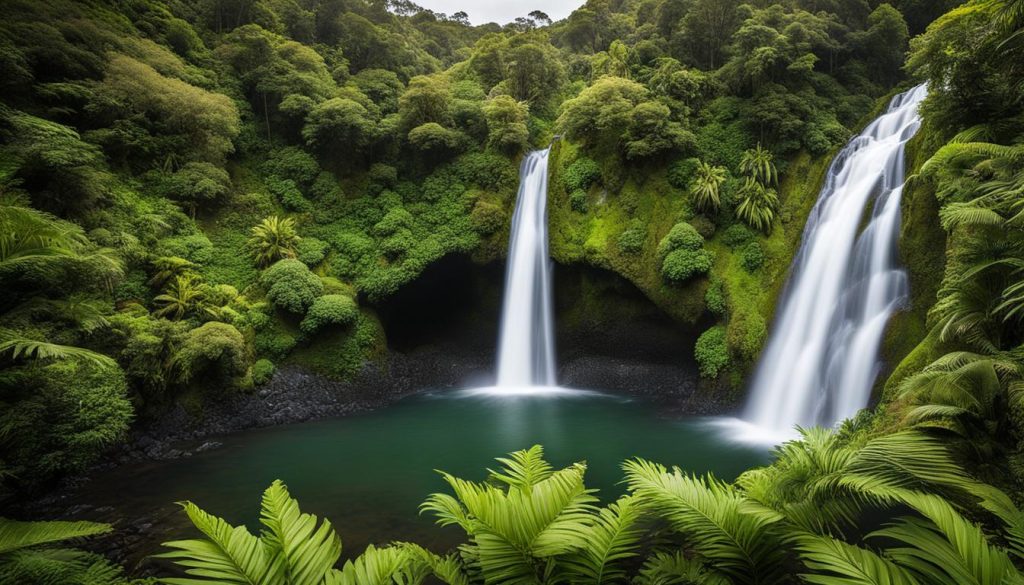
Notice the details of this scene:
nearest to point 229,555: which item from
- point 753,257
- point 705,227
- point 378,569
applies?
point 378,569

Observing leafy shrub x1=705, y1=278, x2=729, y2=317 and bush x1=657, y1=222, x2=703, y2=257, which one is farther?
bush x1=657, y1=222, x2=703, y2=257

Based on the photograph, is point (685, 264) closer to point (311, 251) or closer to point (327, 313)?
point (327, 313)

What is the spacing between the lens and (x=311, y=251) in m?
17.0

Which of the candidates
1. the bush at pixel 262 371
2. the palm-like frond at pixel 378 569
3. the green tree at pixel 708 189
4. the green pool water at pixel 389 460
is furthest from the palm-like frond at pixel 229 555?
the green tree at pixel 708 189

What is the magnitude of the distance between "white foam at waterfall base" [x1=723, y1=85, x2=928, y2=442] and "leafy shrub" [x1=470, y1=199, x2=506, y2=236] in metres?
10.2

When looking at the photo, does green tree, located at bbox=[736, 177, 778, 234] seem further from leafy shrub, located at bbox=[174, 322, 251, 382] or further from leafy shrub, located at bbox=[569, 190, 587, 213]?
leafy shrub, located at bbox=[174, 322, 251, 382]

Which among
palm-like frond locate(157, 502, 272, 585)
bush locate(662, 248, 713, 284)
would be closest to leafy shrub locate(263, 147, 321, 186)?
bush locate(662, 248, 713, 284)

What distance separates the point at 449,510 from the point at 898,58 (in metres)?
26.9

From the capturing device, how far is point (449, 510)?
302cm

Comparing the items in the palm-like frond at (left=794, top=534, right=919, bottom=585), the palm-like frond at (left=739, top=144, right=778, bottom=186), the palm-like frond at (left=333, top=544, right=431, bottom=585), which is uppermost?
the palm-like frond at (left=739, top=144, right=778, bottom=186)

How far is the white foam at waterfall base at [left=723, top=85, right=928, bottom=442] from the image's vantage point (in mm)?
9625

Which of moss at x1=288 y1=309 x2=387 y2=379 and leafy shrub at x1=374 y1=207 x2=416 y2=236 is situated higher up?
leafy shrub at x1=374 y1=207 x2=416 y2=236

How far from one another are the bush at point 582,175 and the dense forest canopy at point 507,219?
106 mm

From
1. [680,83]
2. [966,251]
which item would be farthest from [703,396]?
[680,83]
